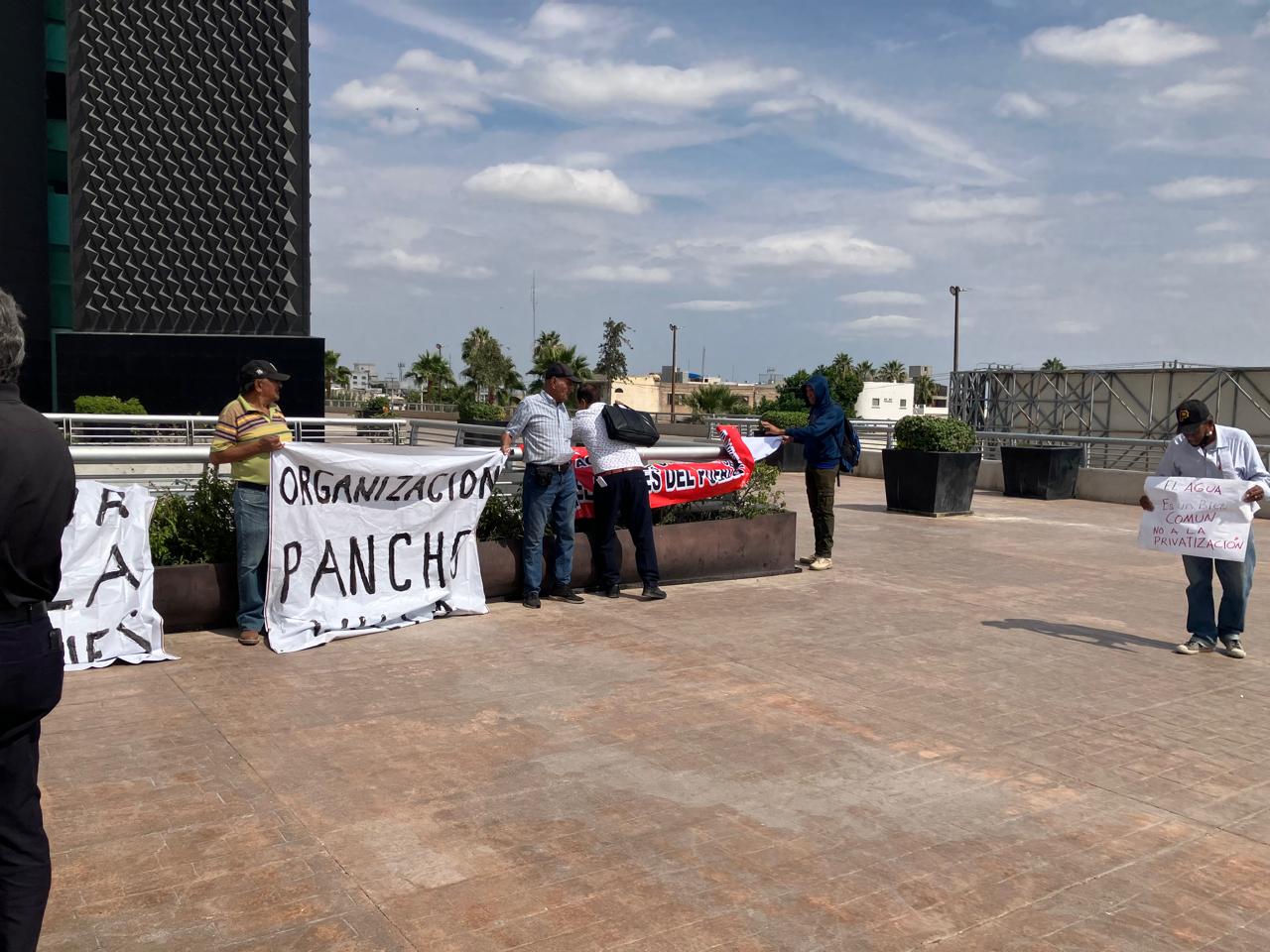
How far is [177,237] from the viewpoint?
117 feet

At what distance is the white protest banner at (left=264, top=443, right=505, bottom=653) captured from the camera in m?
6.89

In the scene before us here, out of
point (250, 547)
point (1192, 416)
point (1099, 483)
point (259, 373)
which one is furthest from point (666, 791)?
point (1099, 483)

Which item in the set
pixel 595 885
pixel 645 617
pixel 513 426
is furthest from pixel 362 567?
pixel 595 885

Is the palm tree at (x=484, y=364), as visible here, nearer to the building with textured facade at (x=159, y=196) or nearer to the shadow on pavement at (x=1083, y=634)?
the building with textured facade at (x=159, y=196)

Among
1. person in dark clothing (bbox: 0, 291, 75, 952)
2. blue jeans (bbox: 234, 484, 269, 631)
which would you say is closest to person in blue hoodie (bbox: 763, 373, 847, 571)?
blue jeans (bbox: 234, 484, 269, 631)

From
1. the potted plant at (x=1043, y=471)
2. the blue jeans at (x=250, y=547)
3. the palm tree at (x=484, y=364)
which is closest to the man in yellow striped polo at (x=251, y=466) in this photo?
the blue jeans at (x=250, y=547)

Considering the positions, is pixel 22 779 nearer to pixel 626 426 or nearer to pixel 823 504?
pixel 626 426

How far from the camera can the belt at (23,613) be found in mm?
Answer: 2633

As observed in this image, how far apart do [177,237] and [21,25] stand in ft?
24.7

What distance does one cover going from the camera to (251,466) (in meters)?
6.83

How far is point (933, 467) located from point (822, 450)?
555cm

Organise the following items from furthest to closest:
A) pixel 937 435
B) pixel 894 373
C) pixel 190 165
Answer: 1. pixel 894 373
2. pixel 190 165
3. pixel 937 435

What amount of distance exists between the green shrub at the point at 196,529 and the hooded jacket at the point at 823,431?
512 cm

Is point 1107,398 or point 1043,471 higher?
point 1107,398
